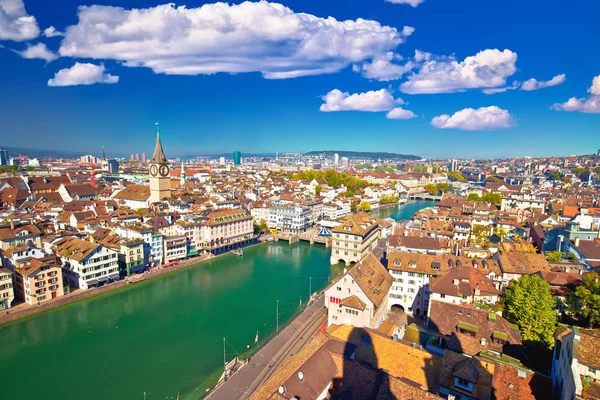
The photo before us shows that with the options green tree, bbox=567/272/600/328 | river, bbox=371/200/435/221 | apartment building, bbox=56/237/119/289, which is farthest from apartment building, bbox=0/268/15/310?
river, bbox=371/200/435/221

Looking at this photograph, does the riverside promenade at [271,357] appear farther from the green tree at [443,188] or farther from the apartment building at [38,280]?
the green tree at [443,188]

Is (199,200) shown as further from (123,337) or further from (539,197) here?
(539,197)

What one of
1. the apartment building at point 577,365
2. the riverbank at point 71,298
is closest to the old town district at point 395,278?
the apartment building at point 577,365

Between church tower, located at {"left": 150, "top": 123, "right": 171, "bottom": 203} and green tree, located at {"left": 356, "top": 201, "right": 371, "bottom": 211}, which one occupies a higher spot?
church tower, located at {"left": 150, "top": 123, "right": 171, "bottom": 203}

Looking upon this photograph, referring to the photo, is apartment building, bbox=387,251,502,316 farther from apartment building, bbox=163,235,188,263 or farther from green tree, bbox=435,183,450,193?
green tree, bbox=435,183,450,193

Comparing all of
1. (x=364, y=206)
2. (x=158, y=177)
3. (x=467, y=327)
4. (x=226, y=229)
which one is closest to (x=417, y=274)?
(x=467, y=327)

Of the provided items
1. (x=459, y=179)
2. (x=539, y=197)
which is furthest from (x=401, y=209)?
(x=459, y=179)
